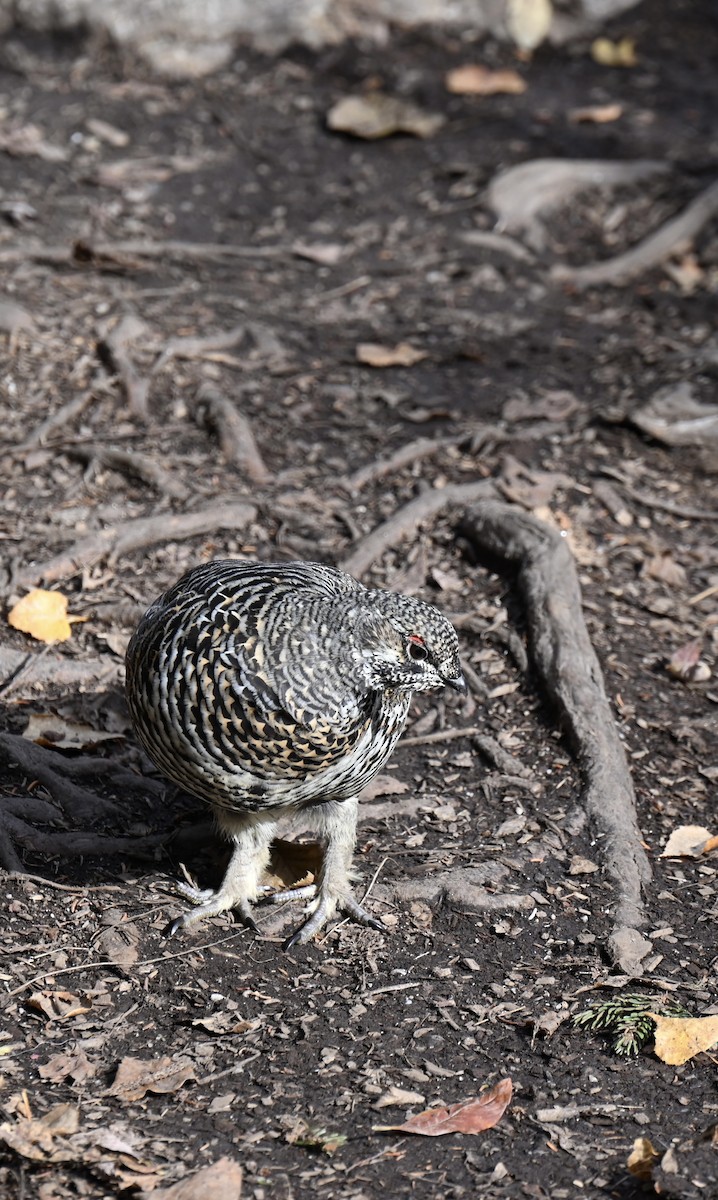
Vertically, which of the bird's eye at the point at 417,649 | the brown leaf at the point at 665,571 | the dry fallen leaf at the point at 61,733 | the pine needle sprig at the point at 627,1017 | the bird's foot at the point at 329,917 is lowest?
the dry fallen leaf at the point at 61,733

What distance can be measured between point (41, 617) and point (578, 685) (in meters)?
2.30

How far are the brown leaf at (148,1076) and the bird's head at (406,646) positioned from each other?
1.24 meters

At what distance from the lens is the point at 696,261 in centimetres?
920

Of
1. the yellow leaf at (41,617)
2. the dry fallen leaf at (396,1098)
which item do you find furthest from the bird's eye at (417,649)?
the yellow leaf at (41,617)

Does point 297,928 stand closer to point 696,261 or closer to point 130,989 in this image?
point 130,989

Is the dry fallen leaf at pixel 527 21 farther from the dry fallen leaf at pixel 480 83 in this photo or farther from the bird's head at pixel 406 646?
the bird's head at pixel 406 646

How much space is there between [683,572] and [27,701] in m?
3.15

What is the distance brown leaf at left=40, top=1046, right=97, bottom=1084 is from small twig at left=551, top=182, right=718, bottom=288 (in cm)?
660

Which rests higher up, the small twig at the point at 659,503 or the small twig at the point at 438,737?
the small twig at the point at 659,503

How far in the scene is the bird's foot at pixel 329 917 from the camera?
4391 mm

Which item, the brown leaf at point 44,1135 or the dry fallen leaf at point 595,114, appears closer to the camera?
the brown leaf at point 44,1135

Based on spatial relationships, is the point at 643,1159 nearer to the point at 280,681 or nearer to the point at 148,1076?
the point at 148,1076

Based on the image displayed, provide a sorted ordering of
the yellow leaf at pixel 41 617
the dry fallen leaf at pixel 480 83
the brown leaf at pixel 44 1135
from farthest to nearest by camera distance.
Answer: the dry fallen leaf at pixel 480 83, the yellow leaf at pixel 41 617, the brown leaf at pixel 44 1135

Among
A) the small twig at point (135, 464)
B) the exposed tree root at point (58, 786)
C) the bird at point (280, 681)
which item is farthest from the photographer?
the small twig at point (135, 464)
